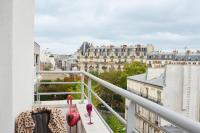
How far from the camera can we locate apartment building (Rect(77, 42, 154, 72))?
125 ft

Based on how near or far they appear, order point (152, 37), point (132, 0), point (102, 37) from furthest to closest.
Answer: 1. point (102, 37)
2. point (152, 37)
3. point (132, 0)

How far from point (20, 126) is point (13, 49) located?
0.69m

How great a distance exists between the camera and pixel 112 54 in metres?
42.4

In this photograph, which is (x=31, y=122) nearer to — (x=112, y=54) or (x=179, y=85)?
(x=179, y=85)

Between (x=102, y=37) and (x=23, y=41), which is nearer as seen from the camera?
(x=23, y=41)

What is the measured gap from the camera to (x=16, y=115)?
8.40 feet

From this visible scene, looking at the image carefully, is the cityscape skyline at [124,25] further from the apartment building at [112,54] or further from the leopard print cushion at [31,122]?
the leopard print cushion at [31,122]

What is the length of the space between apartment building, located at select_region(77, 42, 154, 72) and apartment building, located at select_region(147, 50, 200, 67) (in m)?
2.52

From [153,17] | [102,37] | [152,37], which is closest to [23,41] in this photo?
[153,17]

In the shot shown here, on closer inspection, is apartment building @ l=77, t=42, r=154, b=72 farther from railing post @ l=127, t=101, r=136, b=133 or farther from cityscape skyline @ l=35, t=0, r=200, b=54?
railing post @ l=127, t=101, r=136, b=133

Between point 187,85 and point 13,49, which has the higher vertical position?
point 13,49

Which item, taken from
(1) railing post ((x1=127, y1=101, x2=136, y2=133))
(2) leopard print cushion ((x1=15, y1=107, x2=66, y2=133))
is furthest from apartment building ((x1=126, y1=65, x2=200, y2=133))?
(1) railing post ((x1=127, y1=101, x2=136, y2=133))

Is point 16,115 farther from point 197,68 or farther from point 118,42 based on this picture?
point 118,42

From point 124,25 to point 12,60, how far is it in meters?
41.5
